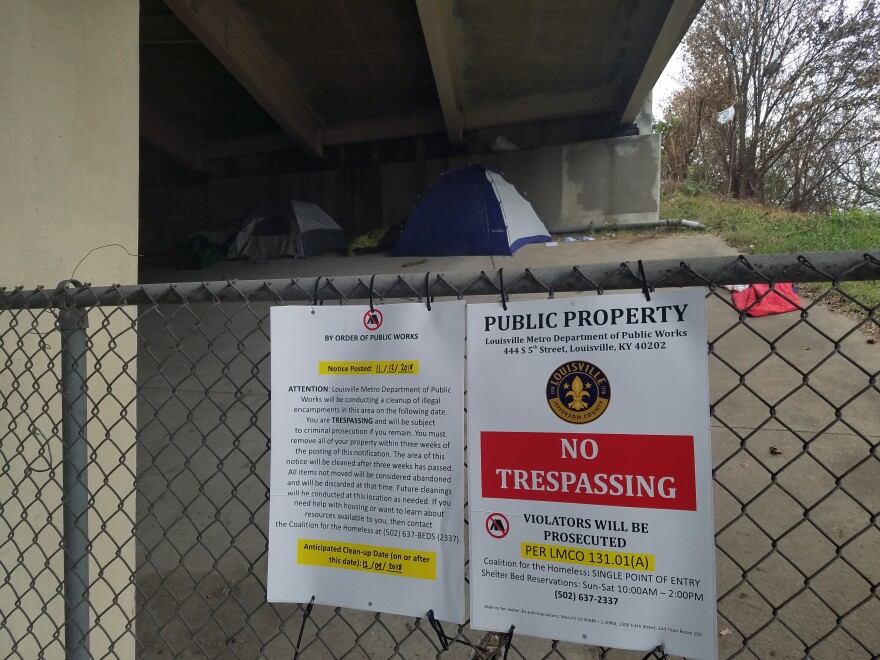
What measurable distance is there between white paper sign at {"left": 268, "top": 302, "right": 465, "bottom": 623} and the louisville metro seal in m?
0.19

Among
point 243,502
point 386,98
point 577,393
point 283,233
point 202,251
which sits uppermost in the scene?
point 386,98

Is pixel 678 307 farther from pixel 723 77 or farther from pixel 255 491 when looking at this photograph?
pixel 723 77

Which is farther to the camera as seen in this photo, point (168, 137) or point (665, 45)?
point (168, 137)

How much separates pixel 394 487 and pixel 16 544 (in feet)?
4.98

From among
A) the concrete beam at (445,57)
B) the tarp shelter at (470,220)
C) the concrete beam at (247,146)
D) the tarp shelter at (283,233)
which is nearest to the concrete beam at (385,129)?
the concrete beam at (445,57)

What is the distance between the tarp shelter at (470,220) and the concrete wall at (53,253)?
6.95 metres

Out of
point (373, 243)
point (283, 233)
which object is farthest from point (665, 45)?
point (283, 233)

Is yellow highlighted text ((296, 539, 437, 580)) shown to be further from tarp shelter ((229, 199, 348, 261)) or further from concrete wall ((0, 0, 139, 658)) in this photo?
tarp shelter ((229, 199, 348, 261))

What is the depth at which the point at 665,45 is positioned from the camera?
25.7 ft

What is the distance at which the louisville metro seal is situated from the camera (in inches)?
41.2

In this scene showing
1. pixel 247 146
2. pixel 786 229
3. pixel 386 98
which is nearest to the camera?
pixel 786 229

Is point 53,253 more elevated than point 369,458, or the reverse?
point 53,253

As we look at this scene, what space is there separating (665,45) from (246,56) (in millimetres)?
6377

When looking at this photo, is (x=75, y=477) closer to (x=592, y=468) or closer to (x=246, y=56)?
(x=592, y=468)
